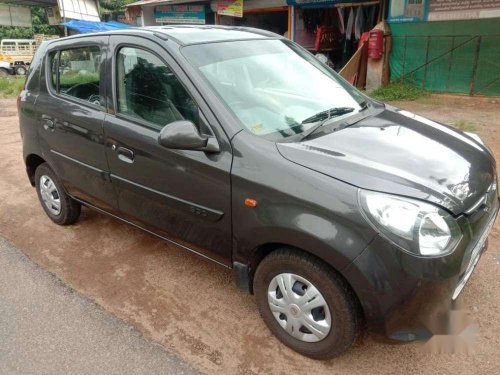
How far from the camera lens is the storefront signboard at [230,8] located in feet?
48.5

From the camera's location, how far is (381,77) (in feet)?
37.6

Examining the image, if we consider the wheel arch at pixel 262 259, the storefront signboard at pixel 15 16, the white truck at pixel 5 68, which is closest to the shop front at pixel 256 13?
the wheel arch at pixel 262 259

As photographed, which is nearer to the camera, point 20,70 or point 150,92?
point 150,92

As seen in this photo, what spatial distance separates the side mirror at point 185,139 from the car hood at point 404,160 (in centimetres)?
41

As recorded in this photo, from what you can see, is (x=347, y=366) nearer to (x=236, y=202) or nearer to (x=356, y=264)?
(x=356, y=264)

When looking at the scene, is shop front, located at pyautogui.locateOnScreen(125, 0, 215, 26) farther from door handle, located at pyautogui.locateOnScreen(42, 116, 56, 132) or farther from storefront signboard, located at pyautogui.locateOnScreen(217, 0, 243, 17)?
door handle, located at pyautogui.locateOnScreen(42, 116, 56, 132)

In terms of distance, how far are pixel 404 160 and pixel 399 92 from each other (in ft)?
30.4

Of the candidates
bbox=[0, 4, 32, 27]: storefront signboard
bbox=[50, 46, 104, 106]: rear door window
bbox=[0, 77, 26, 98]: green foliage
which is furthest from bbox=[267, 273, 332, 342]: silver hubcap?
bbox=[0, 4, 32, 27]: storefront signboard

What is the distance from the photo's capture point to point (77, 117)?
11.2 feet

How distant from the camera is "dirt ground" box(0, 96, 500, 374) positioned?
95.9 inches

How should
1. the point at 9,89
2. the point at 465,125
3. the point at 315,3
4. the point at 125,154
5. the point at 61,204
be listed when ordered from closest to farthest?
the point at 125,154
the point at 61,204
the point at 465,125
the point at 315,3
the point at 9,89

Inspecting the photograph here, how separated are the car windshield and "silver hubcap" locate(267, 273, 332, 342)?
0.82 metres

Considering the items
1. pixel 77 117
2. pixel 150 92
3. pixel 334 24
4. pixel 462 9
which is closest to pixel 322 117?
pixel 150 92

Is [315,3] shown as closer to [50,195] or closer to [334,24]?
[334,24]
